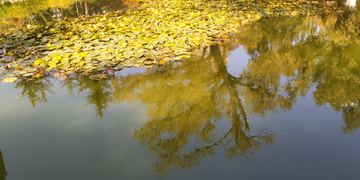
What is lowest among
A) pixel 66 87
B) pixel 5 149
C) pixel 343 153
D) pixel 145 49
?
pixel 343 153

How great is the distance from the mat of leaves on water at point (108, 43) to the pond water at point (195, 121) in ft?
1.52

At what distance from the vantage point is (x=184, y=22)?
7367 millimetres

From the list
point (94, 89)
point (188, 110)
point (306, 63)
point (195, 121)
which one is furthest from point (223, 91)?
point (94, 89)

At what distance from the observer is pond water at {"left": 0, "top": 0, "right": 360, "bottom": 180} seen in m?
2.34

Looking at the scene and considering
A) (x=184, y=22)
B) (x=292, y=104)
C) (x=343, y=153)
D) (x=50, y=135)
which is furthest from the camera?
(x=184, y=22)

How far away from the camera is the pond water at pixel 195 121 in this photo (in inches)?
92.3

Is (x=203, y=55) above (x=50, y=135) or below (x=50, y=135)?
above

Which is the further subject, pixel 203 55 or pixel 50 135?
pixel 203 55

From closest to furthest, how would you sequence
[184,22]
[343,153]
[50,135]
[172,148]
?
[343,153] < [172,148] < [50,135] < [184,22]

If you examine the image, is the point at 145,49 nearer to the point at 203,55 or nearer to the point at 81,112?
the point at 203,55

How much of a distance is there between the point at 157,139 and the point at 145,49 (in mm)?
3186

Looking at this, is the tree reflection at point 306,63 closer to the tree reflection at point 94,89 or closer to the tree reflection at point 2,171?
the tree reflection at point 94,89

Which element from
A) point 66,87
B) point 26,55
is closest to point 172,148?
point 66,87

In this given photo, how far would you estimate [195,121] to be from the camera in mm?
3109
